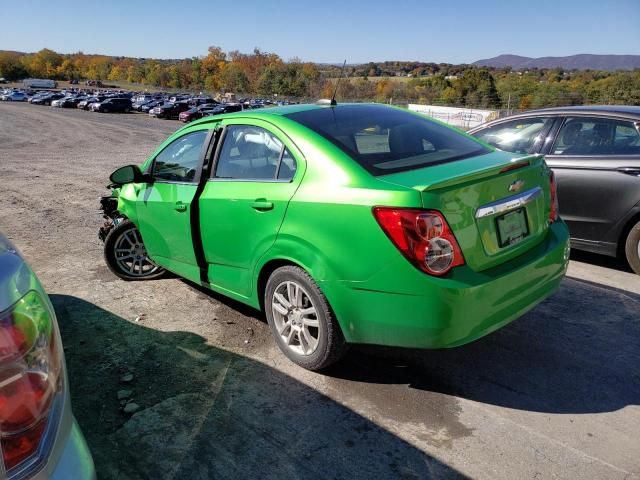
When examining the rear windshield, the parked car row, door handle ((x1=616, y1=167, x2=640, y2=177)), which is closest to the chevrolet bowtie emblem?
the rear windshield

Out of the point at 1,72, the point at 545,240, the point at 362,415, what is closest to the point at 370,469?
the point at 362,415

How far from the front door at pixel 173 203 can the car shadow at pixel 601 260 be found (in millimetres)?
4154

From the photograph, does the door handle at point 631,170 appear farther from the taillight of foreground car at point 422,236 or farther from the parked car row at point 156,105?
the parked car row at point 156,105

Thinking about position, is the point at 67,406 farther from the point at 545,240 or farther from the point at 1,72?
the point at 1,72

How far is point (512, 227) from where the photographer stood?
3.14m

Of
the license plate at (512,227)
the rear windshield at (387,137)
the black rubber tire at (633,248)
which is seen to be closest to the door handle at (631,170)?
the black rubber tire at (633,248)

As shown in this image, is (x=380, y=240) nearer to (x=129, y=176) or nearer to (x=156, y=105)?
(x=129, y=176)

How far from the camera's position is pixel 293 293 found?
3387mm

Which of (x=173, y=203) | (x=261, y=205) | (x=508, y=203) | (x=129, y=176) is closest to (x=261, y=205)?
(x=261, y=205)

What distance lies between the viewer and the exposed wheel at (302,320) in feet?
10.4

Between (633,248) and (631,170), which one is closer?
(631,170)

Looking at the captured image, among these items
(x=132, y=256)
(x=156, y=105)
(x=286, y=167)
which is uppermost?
(x=156, y=105)

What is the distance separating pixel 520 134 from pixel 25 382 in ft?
18.9

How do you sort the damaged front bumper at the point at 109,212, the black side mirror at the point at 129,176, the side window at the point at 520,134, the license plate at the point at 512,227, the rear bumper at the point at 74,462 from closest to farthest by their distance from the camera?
the rear bumper at the point at 74,462 → the license plate at the point at 512,227 → the black side mirror at the point at 129,176 → the damaged front bumper at the point at 109,212 → the side window at the point at 520,134
